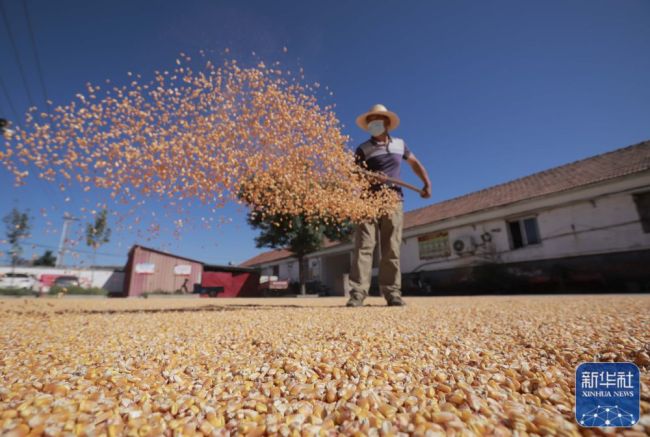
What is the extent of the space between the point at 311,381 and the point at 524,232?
13196 mm

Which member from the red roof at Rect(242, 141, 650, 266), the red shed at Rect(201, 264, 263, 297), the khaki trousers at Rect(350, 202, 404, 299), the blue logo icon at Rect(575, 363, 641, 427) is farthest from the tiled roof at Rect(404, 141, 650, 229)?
the red shed at Rect(201, 264, 263, 297)

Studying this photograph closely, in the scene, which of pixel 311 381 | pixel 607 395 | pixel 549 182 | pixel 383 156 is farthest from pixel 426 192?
pixel 549 182

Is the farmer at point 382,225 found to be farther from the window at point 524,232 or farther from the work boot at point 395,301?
the window at point 524,232

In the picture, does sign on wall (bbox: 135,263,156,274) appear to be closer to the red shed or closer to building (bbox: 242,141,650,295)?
the red shed

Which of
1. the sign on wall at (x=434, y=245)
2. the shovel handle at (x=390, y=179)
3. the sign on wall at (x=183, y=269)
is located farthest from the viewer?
the sign on wall at (x=183, y=269)

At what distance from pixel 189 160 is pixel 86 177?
892 millimetres

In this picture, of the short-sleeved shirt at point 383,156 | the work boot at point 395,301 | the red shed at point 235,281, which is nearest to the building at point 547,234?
the work boot at point 395,301

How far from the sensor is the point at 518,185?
13984mm

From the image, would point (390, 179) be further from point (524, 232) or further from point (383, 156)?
point (524, 232)

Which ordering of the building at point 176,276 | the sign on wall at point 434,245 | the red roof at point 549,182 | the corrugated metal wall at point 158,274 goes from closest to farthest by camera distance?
the red roof at point 549,182, the sign on wall at point 434,245, the corrugated metal wall at point 158,274, the building at point 176,276

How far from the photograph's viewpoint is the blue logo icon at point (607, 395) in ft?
2.86

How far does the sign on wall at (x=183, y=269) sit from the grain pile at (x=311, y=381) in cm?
2574

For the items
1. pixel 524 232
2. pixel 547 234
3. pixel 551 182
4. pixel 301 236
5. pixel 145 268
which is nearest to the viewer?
pixel 547 234

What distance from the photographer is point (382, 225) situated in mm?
4457
